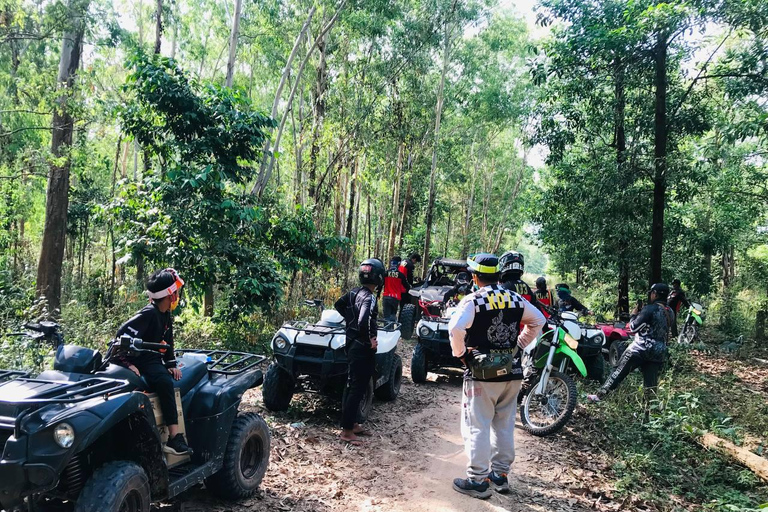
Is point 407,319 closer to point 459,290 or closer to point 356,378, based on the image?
point 459,290

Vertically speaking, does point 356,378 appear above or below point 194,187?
below

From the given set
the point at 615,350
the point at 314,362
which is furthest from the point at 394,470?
the point at 615,350

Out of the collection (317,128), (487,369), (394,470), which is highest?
(317,128)

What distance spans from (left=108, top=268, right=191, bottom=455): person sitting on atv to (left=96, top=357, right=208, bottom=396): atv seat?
7 centimetres

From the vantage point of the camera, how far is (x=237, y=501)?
4.10 metres

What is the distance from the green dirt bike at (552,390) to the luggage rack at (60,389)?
4416 mm

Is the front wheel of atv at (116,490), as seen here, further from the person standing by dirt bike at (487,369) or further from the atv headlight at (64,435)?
the person standing by dirt bike at (487,369)

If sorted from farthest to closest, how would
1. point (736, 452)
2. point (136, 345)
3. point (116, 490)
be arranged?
1. point (736, 452)
2. point (136, 345)
3. point (116, 490)

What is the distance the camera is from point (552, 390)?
20.2ft

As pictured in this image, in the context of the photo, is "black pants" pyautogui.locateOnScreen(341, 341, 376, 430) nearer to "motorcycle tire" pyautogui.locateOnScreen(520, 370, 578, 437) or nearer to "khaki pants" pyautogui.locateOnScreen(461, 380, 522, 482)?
Result: "khaki pants" pyautogui.locateOnScreen(461, 380, 522, 482)

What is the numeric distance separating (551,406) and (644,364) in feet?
5.92

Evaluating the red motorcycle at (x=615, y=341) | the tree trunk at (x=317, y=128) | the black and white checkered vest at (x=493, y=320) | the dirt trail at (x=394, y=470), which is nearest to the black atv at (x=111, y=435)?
the dirt trail at (x=394, y=470)

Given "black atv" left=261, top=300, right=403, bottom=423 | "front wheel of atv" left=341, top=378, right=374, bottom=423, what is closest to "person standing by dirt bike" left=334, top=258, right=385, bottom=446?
"front wheel of atv" left=341, top=378, right=374, bottom=423

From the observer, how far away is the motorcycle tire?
5.93m
